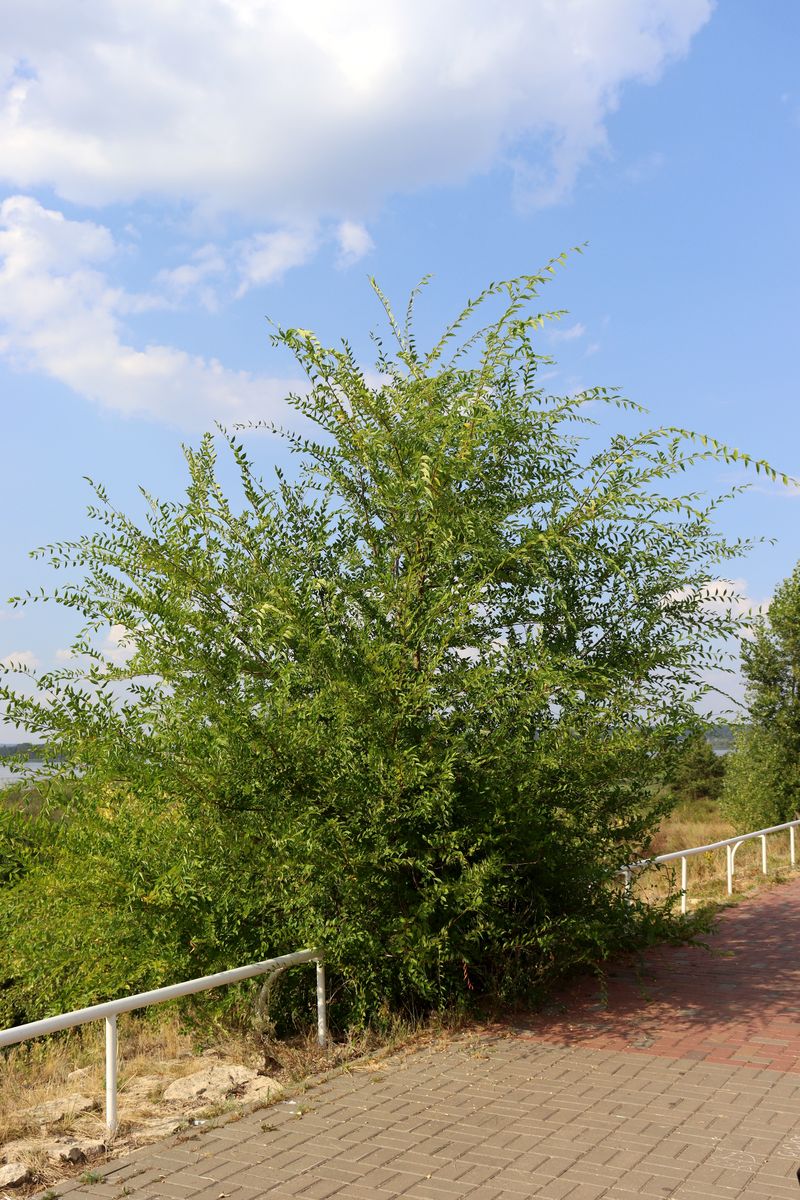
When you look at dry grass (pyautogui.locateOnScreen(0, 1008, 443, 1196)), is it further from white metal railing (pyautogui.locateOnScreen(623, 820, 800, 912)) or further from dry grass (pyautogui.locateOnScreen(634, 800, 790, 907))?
dry grass (pyautogui.locateOnScreen(634, 800, 790, 907))

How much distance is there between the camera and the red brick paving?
788 centimetres

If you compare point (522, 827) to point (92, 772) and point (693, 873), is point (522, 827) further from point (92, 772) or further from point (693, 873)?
point (693, 873)

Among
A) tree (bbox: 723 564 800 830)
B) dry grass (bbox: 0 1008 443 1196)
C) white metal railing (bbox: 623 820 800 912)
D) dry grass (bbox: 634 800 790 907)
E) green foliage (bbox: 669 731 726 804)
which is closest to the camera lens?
dry grass (bbox: 0 1008 443 1196)

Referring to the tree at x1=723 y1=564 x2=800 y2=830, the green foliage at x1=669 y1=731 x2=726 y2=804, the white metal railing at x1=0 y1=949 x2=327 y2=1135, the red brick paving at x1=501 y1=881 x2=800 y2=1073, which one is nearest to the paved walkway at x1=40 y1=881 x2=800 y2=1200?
the red brick paving at x1=501 y1=881 x2=800 y2=1073

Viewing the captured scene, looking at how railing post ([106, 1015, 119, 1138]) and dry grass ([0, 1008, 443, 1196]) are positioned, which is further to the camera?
railing post ([106, 1015, 119, 1138])

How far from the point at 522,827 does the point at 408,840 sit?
92 cm

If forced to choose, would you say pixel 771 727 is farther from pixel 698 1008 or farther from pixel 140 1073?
pixel 140 1073

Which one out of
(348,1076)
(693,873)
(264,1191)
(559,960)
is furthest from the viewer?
(693,873)

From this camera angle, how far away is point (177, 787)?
778 centimetres

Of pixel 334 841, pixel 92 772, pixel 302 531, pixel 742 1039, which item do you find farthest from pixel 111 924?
pixel 742 1039

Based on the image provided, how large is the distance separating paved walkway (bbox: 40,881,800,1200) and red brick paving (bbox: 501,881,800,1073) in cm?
3

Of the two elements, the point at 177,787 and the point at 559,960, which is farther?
the point at 559,960

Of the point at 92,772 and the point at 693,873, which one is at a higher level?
the point at 92,772

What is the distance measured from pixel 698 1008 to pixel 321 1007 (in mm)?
3342
